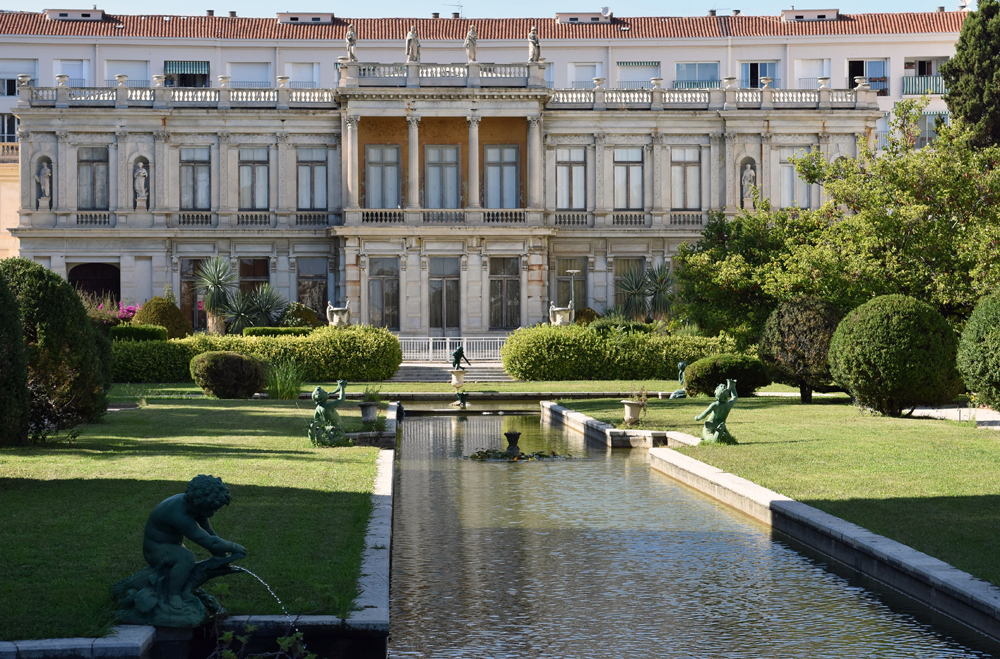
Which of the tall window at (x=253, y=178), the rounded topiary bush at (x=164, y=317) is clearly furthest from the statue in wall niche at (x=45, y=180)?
the rounded topiary bush at (x=164, y=317)

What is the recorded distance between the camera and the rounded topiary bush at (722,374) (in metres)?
30.4

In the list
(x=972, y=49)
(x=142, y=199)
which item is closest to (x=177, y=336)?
(x=142, y=199)

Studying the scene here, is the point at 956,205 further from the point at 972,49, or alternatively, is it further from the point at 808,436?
the point at 972,49

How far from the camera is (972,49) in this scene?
156 feet

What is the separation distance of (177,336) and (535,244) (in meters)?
14.9

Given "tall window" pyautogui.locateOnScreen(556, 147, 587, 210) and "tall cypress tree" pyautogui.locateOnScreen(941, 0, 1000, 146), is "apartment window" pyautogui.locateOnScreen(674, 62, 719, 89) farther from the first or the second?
"tall cypress tree" pyautogui.locateOnScreen(941, 0, 1000, 146)

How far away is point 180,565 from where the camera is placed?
27.5 feet

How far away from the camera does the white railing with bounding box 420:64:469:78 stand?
4838 centimetres

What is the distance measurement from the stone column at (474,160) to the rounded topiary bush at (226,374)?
2032 cm

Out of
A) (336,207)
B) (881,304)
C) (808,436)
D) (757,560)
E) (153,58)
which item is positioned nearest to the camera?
(757,560)

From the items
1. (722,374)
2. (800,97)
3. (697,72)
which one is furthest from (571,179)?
(722,374)

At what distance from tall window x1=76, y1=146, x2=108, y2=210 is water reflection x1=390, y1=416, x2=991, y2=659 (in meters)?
38.8

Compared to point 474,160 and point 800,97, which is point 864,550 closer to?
point 474,160

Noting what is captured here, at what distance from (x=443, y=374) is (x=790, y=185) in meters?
20.6
